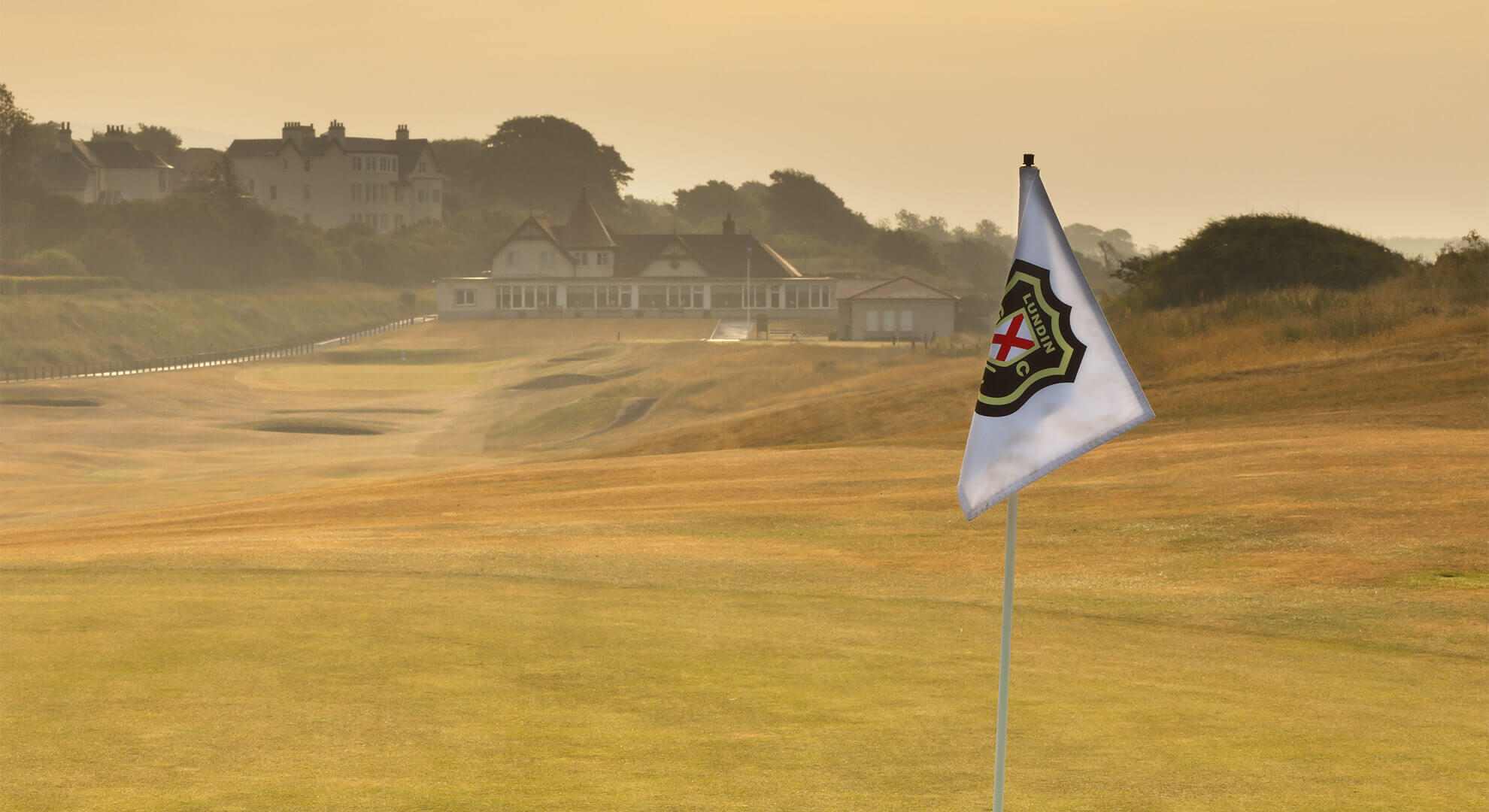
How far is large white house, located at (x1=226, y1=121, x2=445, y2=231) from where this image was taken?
605ft

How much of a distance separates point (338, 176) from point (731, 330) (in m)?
88.2

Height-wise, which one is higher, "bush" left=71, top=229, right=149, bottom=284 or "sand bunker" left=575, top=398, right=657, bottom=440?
"bush" left=71, top=229, right=149, bottom=284

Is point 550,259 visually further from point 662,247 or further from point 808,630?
point 808,630

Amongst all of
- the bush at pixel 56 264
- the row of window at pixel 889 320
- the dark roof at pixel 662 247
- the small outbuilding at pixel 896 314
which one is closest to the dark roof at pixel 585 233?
the dark roof at pixel 662 247

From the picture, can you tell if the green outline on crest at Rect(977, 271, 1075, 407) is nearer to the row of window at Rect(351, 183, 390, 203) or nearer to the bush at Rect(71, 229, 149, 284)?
the bush at Rect(71, 229, 149, 284)

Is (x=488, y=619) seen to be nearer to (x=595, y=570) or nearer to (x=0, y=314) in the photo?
(x=595, y=570)

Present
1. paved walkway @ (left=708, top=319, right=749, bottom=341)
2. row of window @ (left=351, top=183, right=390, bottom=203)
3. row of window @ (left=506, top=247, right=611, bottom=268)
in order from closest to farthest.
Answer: paved walkway @ (left=708, top=319, right=749, bottom=341)
row of window @ (left=506, top=247, right=611, bottom=268)
row of window @ (left=351, top=183, right=390, bottom=203)

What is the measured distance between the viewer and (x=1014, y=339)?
663 cm

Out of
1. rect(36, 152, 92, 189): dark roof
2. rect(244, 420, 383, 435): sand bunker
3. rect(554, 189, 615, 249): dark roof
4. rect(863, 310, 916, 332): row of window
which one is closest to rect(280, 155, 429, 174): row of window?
rect(36, 152, 92, 189): dark roof

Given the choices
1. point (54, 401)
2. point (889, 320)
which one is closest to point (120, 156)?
point (54, 401)

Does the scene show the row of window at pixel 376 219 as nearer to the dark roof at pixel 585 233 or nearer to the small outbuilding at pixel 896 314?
the dark roof at pixel 585 233

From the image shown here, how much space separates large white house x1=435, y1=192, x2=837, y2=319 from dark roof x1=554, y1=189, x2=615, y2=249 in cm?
9

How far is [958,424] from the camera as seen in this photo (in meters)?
41.8

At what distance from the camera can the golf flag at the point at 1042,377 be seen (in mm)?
6461
